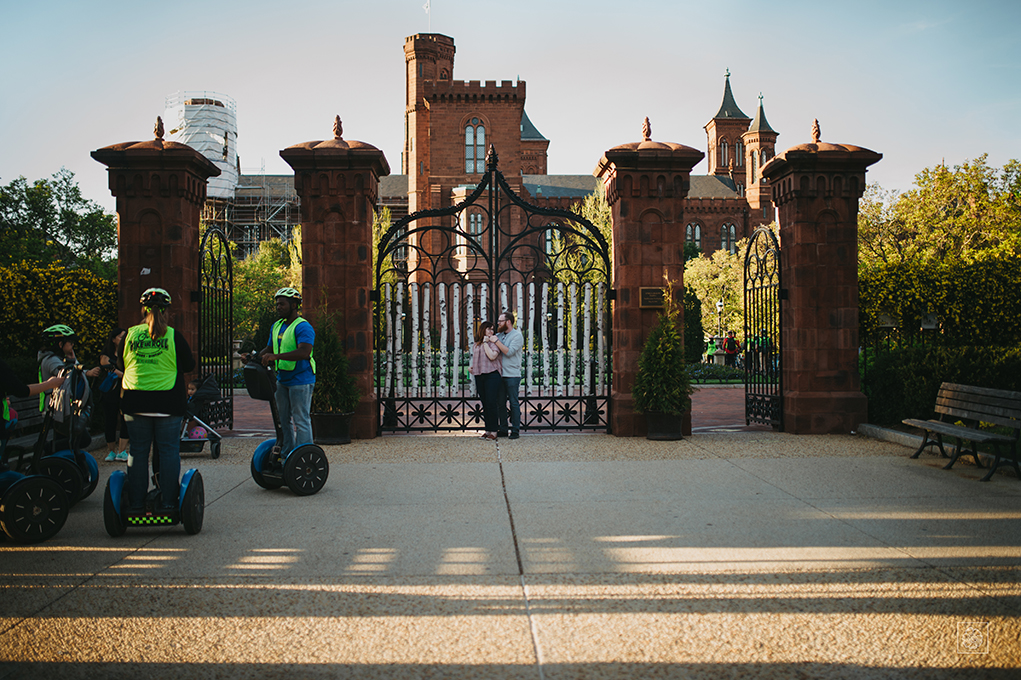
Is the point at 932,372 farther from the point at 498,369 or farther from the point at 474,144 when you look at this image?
the point at 474,144

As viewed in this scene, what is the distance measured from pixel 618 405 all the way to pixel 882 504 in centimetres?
448

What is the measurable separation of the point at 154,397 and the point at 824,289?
9019 mm

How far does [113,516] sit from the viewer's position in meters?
4.86

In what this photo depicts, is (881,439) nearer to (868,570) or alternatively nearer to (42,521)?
(868,570)

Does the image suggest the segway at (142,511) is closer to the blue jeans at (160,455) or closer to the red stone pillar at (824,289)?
the blue jeans at (160,455)

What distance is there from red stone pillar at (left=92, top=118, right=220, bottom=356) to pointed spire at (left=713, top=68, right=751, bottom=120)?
86.5 metres

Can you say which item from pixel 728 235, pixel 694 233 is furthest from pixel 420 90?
pixel 728 235

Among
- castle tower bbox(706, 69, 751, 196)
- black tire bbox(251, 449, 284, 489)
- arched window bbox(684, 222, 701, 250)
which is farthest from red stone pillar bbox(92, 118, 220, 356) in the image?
castle tower bbox(706, 69, 751, 196)

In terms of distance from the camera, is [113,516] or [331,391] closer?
[113,516]

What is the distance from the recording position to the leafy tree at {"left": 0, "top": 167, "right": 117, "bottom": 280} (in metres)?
39.0

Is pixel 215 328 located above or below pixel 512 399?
above

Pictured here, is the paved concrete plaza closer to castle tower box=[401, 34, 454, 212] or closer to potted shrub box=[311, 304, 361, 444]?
potted shrub box=[311, 304, 361, 444]

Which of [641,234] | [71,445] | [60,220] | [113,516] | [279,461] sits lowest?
[113,516]

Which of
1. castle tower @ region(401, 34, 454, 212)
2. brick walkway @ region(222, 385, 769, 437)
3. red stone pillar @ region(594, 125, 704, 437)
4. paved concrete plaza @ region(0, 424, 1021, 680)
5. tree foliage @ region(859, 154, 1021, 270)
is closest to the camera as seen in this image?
paved concrete plaza @ region(0, 424, 1021, 680)
